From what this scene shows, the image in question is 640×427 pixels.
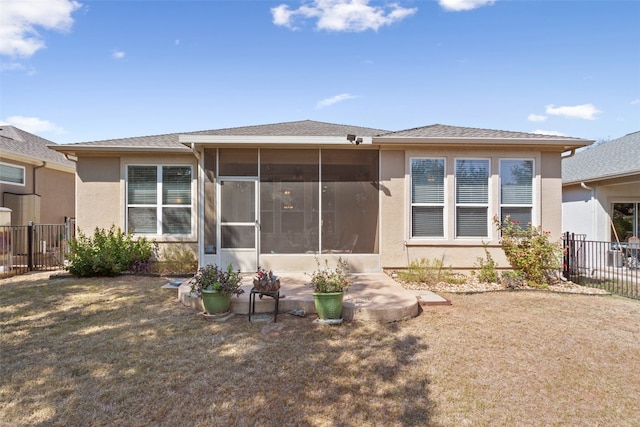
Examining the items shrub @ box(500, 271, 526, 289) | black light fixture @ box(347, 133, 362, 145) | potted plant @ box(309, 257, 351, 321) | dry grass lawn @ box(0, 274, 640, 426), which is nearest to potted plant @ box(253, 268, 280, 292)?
dry grass lawn @ box(0, 274, 640, 426)

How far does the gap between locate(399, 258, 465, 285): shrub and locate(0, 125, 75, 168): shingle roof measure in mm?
12384

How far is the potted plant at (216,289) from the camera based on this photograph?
16.7 feet

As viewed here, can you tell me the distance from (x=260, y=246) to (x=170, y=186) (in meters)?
A: 2.98

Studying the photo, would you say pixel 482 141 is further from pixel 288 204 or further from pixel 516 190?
pixel 288 204

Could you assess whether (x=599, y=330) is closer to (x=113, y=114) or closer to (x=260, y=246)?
(x=260, y=246)

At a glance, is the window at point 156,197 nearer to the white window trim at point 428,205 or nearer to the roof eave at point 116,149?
the roof eave at point 116,149

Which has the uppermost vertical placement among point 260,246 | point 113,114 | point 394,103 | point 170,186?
point 394,103

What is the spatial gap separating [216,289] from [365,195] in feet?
14.7

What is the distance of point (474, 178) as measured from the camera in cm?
791

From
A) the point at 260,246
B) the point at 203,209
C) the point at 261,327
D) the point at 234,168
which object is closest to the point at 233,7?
the point at 234,168

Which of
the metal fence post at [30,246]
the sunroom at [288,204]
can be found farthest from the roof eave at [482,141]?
the metal fence post at [30,246]

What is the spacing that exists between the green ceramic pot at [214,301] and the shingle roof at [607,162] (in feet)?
37.2

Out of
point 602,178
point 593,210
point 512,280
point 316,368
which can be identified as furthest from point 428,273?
point 593,210

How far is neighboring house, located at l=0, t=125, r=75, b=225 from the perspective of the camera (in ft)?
37.6
